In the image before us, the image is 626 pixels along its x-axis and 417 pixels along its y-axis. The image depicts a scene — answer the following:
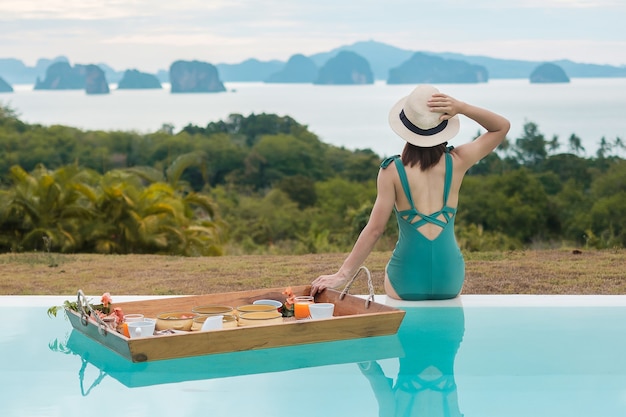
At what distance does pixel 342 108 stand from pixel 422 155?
49.0 metres

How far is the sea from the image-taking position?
3834 cm

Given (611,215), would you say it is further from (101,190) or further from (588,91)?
(588,91)

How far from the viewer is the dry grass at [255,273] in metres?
7.33

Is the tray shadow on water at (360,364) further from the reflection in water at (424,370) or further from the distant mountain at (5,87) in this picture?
the distant mountain at (5,87)

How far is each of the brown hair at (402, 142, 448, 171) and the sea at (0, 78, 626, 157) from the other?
88.9ft

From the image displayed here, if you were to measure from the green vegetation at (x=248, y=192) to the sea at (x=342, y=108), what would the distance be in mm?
1196

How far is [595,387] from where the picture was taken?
3.45 meters

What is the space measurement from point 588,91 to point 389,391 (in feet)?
145

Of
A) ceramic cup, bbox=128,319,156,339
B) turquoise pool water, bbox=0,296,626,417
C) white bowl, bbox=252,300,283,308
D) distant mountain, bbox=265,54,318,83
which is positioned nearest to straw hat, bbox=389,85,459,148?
turquoise pool water, bbox=0,296,626,417

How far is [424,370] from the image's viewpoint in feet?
12.1

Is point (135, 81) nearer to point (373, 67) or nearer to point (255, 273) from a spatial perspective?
point (373, 67)

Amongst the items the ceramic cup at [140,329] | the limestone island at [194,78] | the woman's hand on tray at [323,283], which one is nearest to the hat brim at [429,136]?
the woman's hand on tray at [323,283]

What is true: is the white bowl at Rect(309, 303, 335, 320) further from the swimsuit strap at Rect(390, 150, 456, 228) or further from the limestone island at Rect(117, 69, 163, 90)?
the limestone island at Rect(117, 69, 163, 90)

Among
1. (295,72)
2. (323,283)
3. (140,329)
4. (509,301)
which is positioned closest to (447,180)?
(323,283)
